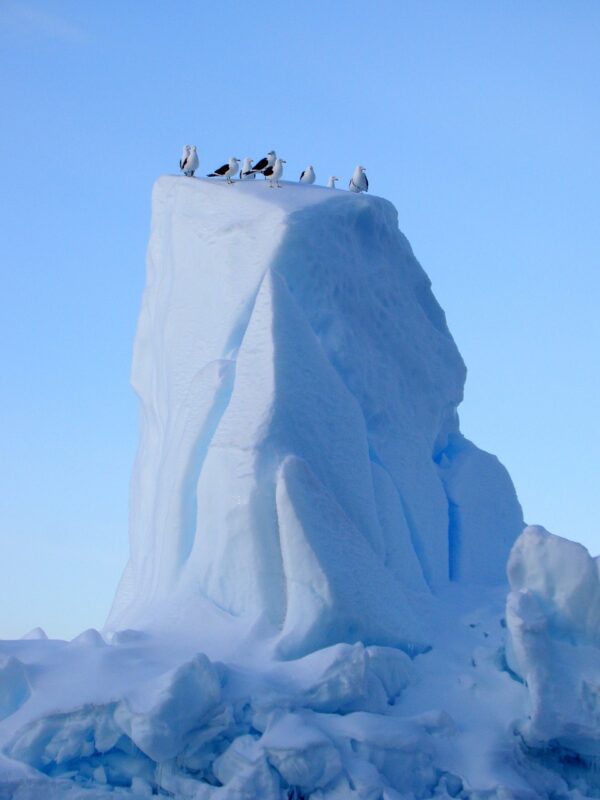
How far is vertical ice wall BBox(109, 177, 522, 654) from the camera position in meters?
11.0

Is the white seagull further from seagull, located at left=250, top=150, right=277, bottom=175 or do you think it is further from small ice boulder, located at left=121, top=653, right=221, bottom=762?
small ice boulder, located at left=121, top=653, right=221, bottom=762

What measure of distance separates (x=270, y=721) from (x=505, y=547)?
5.61 metres

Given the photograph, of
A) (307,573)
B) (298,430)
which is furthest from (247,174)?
(307,573)

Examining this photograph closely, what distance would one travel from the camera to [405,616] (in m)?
11.4

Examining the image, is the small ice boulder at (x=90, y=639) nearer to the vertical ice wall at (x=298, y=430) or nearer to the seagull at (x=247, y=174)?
the vertical ice wall at (x=298, y=430)

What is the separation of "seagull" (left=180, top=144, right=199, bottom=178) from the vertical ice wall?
394 millimetres

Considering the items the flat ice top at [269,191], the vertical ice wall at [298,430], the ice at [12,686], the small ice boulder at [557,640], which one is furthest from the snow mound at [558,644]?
the flat ice top at [269,191]

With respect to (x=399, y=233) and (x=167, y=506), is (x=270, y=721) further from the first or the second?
(x=399, y=233)

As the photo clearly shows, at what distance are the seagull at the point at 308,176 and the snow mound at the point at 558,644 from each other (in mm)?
6928

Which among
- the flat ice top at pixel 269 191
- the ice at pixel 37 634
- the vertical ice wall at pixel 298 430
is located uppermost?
the flat ice top at pixel 269 191

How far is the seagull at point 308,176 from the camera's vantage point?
632 inches

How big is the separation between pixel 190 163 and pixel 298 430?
16.6ft

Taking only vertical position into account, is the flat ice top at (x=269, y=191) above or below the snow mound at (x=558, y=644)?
above

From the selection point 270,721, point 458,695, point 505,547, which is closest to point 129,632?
point 270,721
